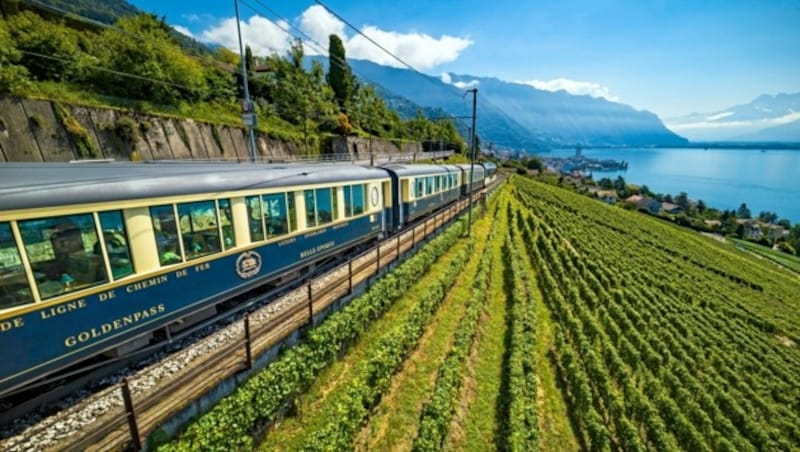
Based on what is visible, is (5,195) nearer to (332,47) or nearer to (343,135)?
(343,135)

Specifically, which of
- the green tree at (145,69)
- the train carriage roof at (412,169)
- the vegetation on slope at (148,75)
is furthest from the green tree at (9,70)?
the train carriage roof at (412,169)

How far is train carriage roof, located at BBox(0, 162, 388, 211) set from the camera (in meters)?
5.33

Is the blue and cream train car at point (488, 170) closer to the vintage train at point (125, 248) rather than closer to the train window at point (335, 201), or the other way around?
the train window at point (335, 201)

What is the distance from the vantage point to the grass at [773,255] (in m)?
54.8

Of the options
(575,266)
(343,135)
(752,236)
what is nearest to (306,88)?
(343,135)

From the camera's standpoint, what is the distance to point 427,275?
15.2m

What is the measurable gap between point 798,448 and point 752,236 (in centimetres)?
10084

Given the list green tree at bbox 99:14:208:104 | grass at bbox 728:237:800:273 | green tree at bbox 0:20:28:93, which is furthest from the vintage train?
grass at bbox 728:237:800:273

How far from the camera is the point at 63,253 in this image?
18.6ft

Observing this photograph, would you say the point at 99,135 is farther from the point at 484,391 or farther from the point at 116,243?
the point at 484,391

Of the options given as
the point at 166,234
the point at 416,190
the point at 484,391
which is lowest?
the point at 484,391

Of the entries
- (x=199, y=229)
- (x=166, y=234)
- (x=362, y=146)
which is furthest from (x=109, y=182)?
(x=362, y=146)

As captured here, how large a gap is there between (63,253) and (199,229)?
236 cm

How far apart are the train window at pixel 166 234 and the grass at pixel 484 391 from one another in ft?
24.4
